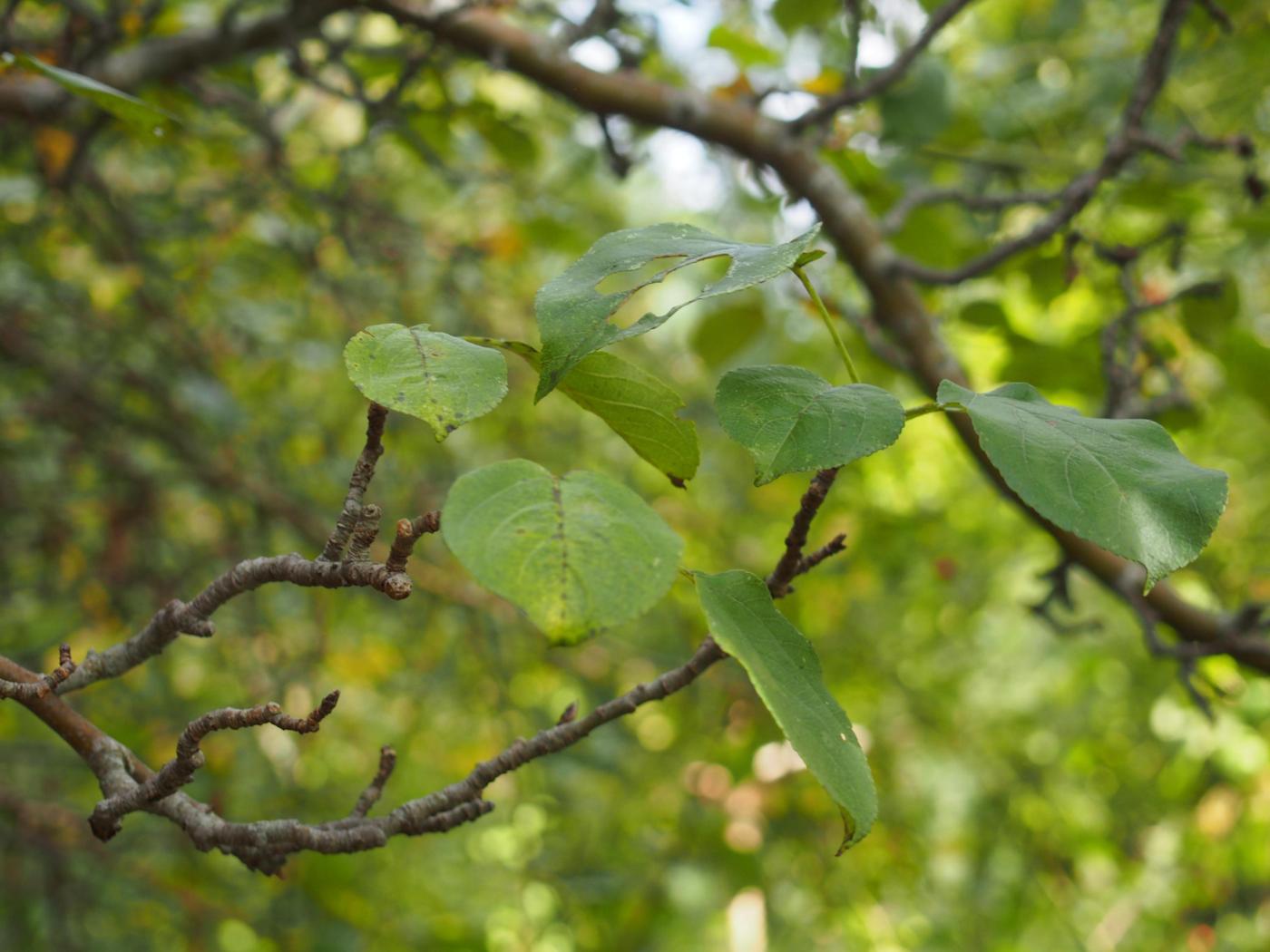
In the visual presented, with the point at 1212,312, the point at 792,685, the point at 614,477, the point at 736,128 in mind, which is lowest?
the point at 614,477

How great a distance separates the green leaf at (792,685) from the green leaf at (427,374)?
10cm

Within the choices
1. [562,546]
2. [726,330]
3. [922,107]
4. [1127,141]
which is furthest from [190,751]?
[726,330]

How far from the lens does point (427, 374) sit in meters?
0.37

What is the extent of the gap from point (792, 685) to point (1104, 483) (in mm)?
129

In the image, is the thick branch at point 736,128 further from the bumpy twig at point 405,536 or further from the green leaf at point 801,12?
the bumpy twig at point 405,536

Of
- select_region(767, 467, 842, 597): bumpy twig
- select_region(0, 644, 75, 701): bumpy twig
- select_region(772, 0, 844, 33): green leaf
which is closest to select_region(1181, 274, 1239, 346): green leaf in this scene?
select_region(772, 0, 844, 33): green leaf

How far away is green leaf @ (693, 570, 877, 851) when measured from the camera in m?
0.32

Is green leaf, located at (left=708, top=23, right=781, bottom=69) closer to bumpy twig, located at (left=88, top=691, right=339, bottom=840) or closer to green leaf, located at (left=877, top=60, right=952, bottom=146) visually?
green leaf, located at (left=877, top=60, right=952, bottom=146)

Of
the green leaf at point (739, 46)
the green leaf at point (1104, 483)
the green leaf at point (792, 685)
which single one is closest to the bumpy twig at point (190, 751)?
the green leaf at point (792, 685)

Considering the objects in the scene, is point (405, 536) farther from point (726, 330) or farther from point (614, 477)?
point (726, 330)

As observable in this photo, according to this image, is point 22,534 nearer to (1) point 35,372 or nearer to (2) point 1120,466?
(1) point 35,372

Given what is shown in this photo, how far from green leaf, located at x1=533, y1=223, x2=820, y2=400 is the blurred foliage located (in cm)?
66

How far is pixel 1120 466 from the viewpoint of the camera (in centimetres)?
37

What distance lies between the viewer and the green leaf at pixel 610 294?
366 mm
